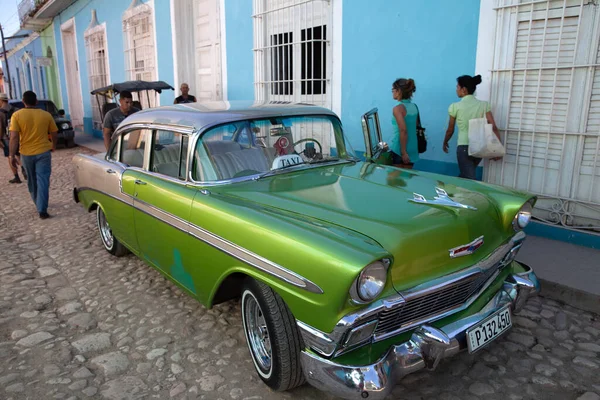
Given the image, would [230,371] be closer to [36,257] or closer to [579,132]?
[36,257]

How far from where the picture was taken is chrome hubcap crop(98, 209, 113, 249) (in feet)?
15.4

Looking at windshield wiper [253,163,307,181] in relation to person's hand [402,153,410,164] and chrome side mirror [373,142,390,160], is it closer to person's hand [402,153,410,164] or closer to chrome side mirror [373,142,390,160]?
chrome side mirror [373,142,390,160]

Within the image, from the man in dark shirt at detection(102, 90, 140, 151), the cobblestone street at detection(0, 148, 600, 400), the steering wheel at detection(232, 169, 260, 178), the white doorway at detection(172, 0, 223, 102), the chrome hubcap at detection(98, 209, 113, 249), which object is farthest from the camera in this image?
the white doorway at detection(172, 0, 223, 102)

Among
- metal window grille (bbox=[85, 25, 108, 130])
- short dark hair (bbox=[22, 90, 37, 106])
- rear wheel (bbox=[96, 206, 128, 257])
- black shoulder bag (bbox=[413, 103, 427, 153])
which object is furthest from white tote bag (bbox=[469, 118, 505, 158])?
metal window grille (bbox=[85, 25, 108, 130])

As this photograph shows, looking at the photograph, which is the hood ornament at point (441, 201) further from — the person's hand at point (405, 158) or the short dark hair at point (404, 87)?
the short dark hair at point (404, 87)

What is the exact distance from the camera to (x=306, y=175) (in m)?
3.17

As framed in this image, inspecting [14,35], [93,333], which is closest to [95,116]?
[93,333]

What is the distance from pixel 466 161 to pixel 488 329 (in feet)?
9.12

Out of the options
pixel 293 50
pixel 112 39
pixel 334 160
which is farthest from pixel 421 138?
pixel 112 39

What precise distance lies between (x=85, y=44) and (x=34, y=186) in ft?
39.1

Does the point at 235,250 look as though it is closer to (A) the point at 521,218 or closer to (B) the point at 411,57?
(A) the point at 521,218

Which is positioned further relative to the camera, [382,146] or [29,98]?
[29,98]

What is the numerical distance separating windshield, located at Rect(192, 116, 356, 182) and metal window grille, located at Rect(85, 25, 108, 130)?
13195 mm

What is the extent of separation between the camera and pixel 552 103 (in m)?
4.41
